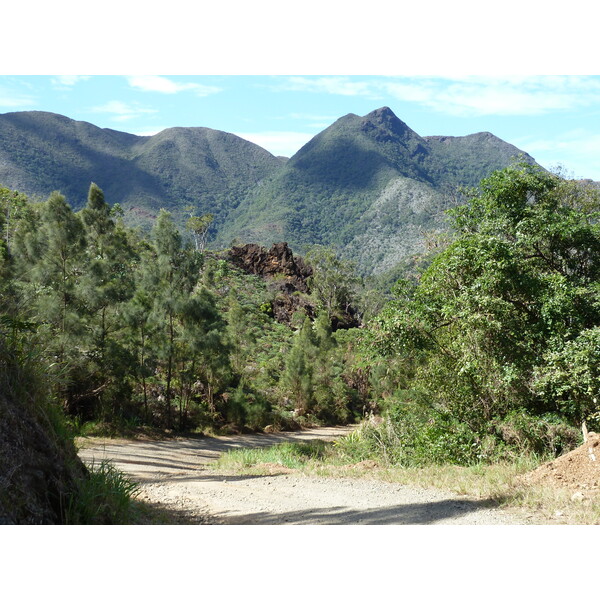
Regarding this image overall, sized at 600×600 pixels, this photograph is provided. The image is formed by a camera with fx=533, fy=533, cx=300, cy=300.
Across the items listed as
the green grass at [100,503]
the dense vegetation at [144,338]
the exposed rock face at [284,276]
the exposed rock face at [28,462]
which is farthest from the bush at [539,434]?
the exposed rock face at [284,276]

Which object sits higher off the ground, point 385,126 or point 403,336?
point 385,126

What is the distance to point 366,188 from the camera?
395ft

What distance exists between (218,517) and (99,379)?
40.0ft

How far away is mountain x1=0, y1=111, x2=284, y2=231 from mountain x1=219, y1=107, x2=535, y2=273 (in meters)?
10.7

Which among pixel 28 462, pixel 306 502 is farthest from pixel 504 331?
pixel 28 462

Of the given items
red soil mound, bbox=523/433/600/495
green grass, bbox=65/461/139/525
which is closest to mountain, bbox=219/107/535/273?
red soil mound, bbox=523/433/600/495

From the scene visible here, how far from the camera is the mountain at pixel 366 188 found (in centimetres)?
9850

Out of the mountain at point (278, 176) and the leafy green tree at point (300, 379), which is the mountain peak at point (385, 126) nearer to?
the mountain at point (278, 176)

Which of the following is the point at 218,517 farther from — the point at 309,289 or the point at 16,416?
the point at 309,289

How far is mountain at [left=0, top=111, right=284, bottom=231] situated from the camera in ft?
339

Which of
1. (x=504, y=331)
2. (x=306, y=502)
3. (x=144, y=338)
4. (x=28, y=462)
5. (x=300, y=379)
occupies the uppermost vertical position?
(x=504, y=331)

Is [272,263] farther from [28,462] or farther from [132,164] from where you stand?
[132,164]

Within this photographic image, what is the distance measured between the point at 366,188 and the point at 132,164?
57368 mm

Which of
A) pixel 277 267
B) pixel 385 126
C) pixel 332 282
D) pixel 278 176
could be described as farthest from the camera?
pixel 385 126
